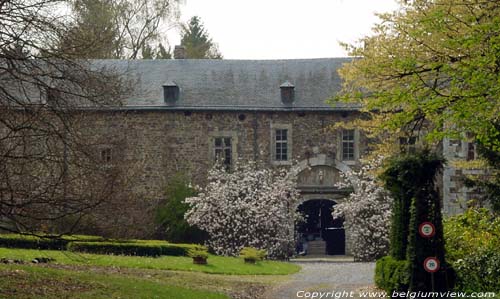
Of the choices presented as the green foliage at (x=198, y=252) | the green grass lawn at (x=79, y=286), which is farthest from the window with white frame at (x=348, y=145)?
the green grass lawn at (x=79, y=286)

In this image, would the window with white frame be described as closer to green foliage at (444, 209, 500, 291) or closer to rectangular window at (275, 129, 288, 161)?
rectangular window at (275, 129, 288, 161)

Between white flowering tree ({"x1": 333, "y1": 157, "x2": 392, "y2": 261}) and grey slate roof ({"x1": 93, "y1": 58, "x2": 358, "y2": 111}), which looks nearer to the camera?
white flowering tree ({"x1": 333, "y1": 157, "x2": 392, "y2": 261})

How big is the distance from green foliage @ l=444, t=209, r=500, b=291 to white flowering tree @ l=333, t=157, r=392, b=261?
1130cm

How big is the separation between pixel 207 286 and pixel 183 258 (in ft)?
23.6

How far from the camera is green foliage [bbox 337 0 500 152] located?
13.3 m

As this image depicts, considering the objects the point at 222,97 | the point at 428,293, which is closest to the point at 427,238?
the point at 428,293

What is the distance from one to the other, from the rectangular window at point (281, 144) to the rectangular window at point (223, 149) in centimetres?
179

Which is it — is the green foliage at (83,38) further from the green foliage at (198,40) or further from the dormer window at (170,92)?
the green foliage at (198,40)

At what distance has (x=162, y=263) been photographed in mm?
22734

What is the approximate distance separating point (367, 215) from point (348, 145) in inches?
116

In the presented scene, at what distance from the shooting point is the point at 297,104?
1252 inches

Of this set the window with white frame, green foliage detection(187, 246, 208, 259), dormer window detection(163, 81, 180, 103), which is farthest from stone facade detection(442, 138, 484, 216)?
dormer window detection(163, 81, 180, 103)

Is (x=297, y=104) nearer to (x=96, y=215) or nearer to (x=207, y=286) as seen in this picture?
(x=96, y=215)

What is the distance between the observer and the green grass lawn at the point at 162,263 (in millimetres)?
21078
